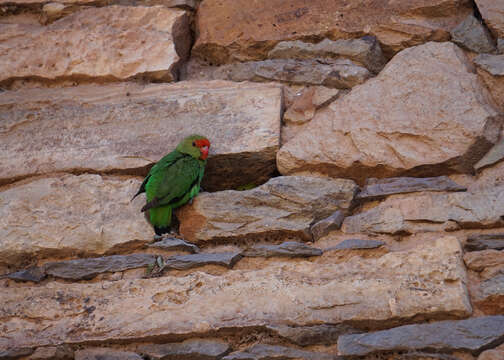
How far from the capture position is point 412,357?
2.51 meters

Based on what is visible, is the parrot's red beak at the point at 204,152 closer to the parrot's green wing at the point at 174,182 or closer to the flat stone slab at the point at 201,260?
the parrot's green wing at the point at 174,182

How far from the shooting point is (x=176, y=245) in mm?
3258

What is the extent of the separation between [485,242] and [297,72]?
152 cm

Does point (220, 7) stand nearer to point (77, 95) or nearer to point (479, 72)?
point (77, 95)

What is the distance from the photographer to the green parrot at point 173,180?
3.38 m

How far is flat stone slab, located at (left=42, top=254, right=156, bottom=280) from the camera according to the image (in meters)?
3.24

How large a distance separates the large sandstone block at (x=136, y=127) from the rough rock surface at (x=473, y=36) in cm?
105

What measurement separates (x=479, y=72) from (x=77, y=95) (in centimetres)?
236

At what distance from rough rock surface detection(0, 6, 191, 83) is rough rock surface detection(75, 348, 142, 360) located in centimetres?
175

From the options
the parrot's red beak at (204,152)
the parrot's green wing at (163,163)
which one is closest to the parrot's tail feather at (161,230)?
the parrot's green wing at (163,163)

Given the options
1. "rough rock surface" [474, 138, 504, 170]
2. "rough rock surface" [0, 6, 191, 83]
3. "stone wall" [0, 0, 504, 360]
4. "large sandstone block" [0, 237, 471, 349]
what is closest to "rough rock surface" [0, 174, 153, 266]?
"stone wall" [0, 0, 504, 360]

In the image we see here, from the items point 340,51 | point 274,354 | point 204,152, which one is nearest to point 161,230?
point 204,152

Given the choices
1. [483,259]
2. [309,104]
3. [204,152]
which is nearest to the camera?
[483,259]

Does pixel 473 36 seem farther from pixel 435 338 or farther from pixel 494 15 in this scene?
pixel 435 338
